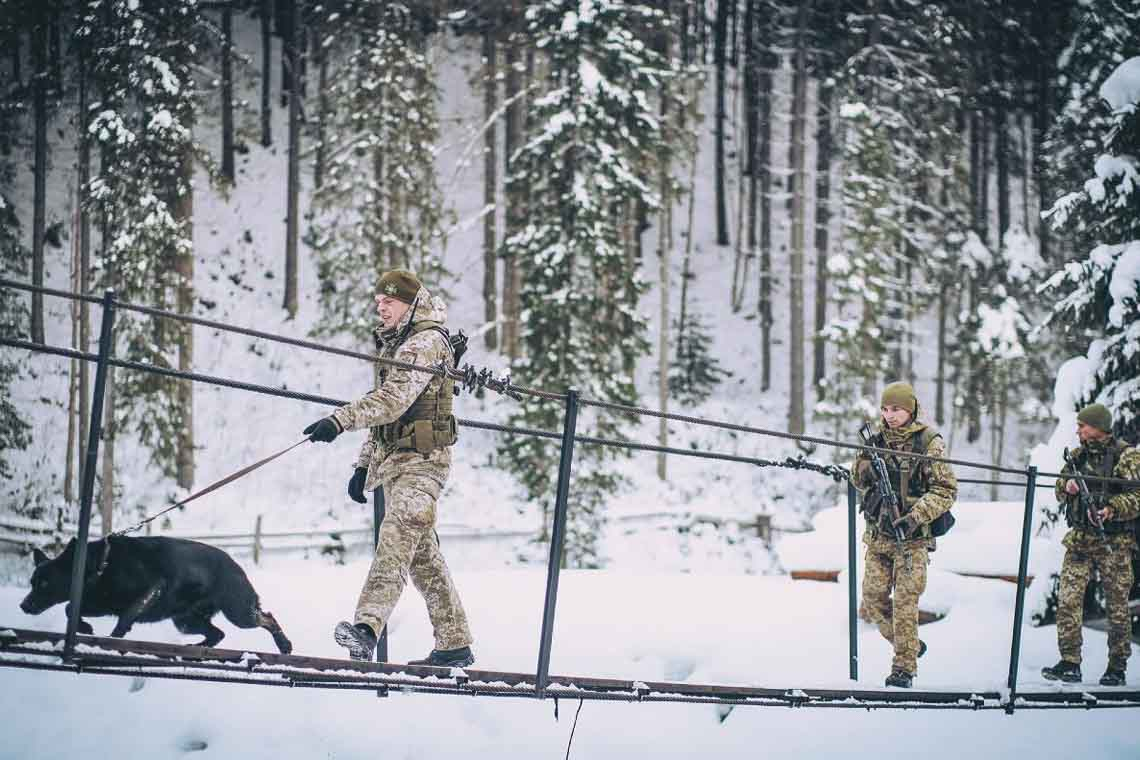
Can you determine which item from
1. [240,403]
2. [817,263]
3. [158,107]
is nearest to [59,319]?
[240,403]

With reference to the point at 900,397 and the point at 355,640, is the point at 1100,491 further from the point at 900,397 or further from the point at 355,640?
the point at 355,640

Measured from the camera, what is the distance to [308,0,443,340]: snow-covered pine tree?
68.8 feet

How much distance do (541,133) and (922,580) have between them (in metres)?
12.0

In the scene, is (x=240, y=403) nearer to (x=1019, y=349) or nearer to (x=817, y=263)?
(x=817, y=263)

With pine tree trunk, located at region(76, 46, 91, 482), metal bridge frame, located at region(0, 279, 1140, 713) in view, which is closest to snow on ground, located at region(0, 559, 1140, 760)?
metal bridge frame, located at region(0, 279, 1140, 713)

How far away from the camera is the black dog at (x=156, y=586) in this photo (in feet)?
15.9

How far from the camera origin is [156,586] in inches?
195

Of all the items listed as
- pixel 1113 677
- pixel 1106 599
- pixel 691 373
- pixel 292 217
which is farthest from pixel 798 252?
pixel 1113 677

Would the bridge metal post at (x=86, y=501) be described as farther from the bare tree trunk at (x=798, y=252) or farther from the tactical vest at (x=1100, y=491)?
the bare tree trunk at (x=798, y=252)

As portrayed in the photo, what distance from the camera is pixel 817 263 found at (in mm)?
25062

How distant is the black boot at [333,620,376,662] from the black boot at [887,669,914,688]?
133 inches

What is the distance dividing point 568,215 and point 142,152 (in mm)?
7328

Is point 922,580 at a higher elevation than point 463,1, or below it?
below

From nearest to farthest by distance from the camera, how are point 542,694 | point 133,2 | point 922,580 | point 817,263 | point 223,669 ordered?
1. point 223,669
2. point 542,694
3. point 922,580
4. point 133,2
5. point 817,263
